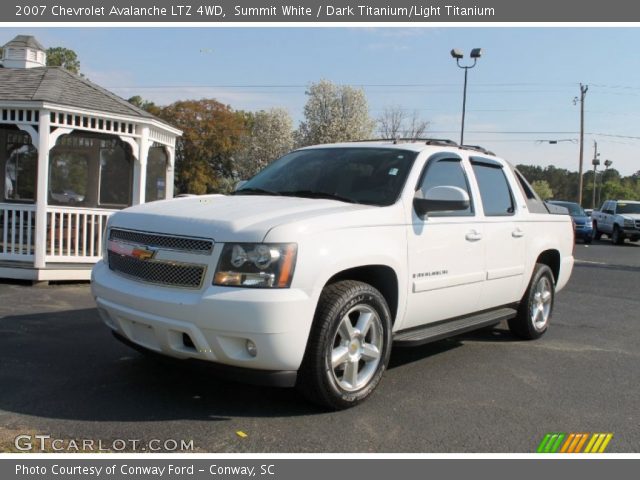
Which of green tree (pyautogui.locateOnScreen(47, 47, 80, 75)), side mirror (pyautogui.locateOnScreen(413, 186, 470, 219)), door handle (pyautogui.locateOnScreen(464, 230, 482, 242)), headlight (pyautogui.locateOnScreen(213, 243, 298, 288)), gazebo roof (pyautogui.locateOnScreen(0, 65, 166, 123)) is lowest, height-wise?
headlight (pyautogui.locateOnScreen(213, 243, 298, 288))

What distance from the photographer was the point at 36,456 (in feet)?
10.7

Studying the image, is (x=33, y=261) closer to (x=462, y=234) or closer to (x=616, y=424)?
(x=462, y=234)

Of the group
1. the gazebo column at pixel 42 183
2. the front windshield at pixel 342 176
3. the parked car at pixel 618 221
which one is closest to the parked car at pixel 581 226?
the parked car at pixel 618 221

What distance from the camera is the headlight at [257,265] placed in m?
3.59

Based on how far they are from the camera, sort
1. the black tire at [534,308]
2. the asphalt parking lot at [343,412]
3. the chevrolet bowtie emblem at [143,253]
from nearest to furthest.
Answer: the asphalt parking lot at [343,412]
the chevrolet bowtie emblem at [143,253]
the black tire at [534,308]

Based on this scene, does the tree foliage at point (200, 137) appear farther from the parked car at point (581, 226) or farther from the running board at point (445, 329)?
the running board at point (445, 329)

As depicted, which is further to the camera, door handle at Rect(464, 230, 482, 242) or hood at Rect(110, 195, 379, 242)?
door handle at Rect(464, 230, 482, 242)

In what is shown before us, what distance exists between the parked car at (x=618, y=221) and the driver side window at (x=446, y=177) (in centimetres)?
2297

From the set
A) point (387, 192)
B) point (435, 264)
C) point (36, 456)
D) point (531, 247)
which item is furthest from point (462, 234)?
point (36, 456)

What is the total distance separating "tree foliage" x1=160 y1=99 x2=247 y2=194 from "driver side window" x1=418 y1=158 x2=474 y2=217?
53.7 m

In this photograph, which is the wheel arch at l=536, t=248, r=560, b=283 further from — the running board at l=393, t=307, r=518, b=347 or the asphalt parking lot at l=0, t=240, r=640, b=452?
the running board at l=393, t=307, r=518, b=347

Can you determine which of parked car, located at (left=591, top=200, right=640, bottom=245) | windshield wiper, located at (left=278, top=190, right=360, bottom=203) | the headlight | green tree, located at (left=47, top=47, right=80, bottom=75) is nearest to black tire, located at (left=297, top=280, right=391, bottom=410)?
the headlight

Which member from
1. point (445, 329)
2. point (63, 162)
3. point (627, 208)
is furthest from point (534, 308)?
point (627, 208)

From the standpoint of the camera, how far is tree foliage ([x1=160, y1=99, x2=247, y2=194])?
58.3m
